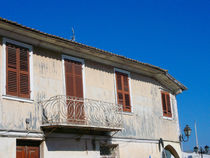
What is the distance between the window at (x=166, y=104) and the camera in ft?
67.6

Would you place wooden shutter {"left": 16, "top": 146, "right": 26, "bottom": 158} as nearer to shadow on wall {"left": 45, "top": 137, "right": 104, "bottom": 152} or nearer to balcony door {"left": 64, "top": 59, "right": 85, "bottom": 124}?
shadow on wall {"left": 45, "top": 137, "right": 104, "bottom": 152}

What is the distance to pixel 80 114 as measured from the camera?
1442 centimetres

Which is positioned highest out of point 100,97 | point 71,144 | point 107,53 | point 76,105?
point 107,53

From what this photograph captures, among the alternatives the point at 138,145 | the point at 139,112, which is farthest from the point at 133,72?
the point at 138,145

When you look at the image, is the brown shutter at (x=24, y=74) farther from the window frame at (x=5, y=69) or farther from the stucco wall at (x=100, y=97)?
the stucco wall at (x=100, y=97)

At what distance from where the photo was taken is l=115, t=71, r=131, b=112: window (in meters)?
17.3

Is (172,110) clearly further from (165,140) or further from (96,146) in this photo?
(96,146)

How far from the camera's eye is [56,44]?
14445mm

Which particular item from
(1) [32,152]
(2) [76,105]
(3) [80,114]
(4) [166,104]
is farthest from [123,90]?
(1) [32,152]

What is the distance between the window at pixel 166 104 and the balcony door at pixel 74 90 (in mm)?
6923

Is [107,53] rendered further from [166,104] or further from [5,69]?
[166,104]

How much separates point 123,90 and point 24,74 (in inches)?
232

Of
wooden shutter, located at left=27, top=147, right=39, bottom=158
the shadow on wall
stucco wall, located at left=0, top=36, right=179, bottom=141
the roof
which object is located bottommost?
wooden shutter, located at left=27, top=147, right=39, bottom=158

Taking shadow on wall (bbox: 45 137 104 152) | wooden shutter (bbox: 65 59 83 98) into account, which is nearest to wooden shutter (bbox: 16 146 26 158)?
shadow on wall (bbox: 45 137 104 152)
